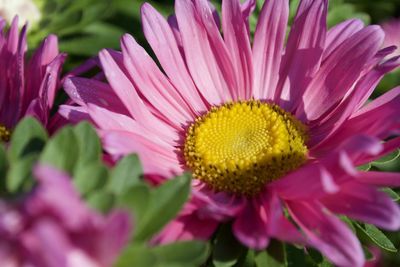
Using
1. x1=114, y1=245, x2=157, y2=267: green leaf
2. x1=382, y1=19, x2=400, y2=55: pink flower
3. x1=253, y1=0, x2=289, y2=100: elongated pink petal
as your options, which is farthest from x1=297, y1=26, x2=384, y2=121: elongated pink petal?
x1=382, y1=19, x2=400, y2=55: pink flower

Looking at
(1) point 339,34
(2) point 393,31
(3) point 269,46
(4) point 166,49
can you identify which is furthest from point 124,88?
(2) point 393,31

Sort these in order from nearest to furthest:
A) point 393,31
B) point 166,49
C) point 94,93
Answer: point 94,93, point 166,49, point 393,31

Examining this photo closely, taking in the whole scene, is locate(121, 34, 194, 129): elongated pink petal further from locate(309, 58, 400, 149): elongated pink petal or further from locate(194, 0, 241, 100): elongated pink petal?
locate(309, 58, 400, 149): elongated pink petal

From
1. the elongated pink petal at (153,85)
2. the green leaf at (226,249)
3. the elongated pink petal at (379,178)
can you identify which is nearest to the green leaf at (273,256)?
the green leaf at (226,249)

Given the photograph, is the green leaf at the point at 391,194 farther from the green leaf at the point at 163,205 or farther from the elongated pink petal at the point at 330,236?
the green leaf at the point at 163,205

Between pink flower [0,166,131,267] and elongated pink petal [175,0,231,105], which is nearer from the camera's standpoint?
pink flower [0,166,131,267]

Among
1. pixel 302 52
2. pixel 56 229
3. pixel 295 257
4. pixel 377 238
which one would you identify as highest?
pixel 56 229

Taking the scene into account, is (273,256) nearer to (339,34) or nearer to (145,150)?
(145,150)
